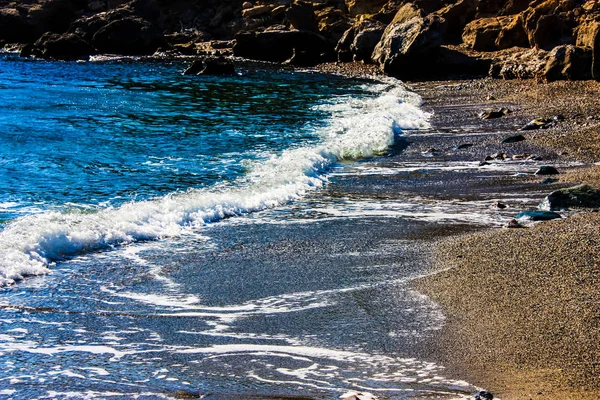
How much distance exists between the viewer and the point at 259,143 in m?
14.5

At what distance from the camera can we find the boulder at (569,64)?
64.3 feet

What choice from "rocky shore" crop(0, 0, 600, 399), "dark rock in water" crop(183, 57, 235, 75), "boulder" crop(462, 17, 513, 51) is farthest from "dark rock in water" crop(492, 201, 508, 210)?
"dark rock in water" crop(183, 57, 235, 75)

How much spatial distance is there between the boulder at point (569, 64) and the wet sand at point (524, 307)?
11378 millimetres

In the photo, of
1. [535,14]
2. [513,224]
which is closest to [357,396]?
[513,224]

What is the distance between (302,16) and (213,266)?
99.8 feet

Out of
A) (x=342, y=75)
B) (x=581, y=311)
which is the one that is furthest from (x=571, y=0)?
(x=581, y=311)

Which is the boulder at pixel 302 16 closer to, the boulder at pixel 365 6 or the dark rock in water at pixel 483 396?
the boulder at pixel 365 6

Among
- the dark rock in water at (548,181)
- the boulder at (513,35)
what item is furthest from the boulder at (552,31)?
the dark rock in water at (548,181)

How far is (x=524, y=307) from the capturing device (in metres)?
5.37

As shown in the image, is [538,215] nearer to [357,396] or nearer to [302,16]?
[357,396]

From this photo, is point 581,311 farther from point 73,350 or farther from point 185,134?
point 185,134

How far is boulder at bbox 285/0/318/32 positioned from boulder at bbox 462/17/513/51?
9646mm

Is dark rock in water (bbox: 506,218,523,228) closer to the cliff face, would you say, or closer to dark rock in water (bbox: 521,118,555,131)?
dark rock in water (bbox: 521,118,555,131)

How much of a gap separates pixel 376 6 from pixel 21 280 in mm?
33634
